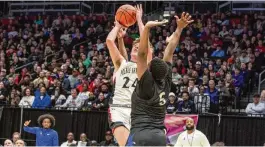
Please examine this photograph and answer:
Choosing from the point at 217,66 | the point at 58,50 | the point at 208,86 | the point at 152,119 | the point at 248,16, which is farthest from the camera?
the point at 58,50

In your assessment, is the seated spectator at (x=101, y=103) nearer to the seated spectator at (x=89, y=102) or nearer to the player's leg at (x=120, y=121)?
the seated spectator at (x=89, y=102)

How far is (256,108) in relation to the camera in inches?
709

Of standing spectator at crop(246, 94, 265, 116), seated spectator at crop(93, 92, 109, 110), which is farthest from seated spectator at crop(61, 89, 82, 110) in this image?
standing spectator at crop(246, 94, 265, 116)

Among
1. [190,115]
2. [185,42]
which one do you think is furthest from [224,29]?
[190,115]

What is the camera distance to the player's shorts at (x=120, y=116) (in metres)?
9.45

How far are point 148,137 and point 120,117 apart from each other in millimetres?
2561

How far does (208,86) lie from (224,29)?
6178 millimetres

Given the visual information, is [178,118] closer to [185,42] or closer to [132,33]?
[185,42]

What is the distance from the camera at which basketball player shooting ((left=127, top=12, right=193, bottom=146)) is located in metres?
6.97

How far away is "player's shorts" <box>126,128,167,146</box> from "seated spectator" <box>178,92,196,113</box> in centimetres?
1104

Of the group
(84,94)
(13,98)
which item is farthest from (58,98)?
(13,98)

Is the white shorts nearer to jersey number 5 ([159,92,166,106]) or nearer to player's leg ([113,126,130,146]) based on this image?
player's leg ([113,126,130,146])

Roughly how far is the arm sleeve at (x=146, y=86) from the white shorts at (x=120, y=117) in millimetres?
2478

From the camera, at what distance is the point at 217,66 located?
69.7 feet
